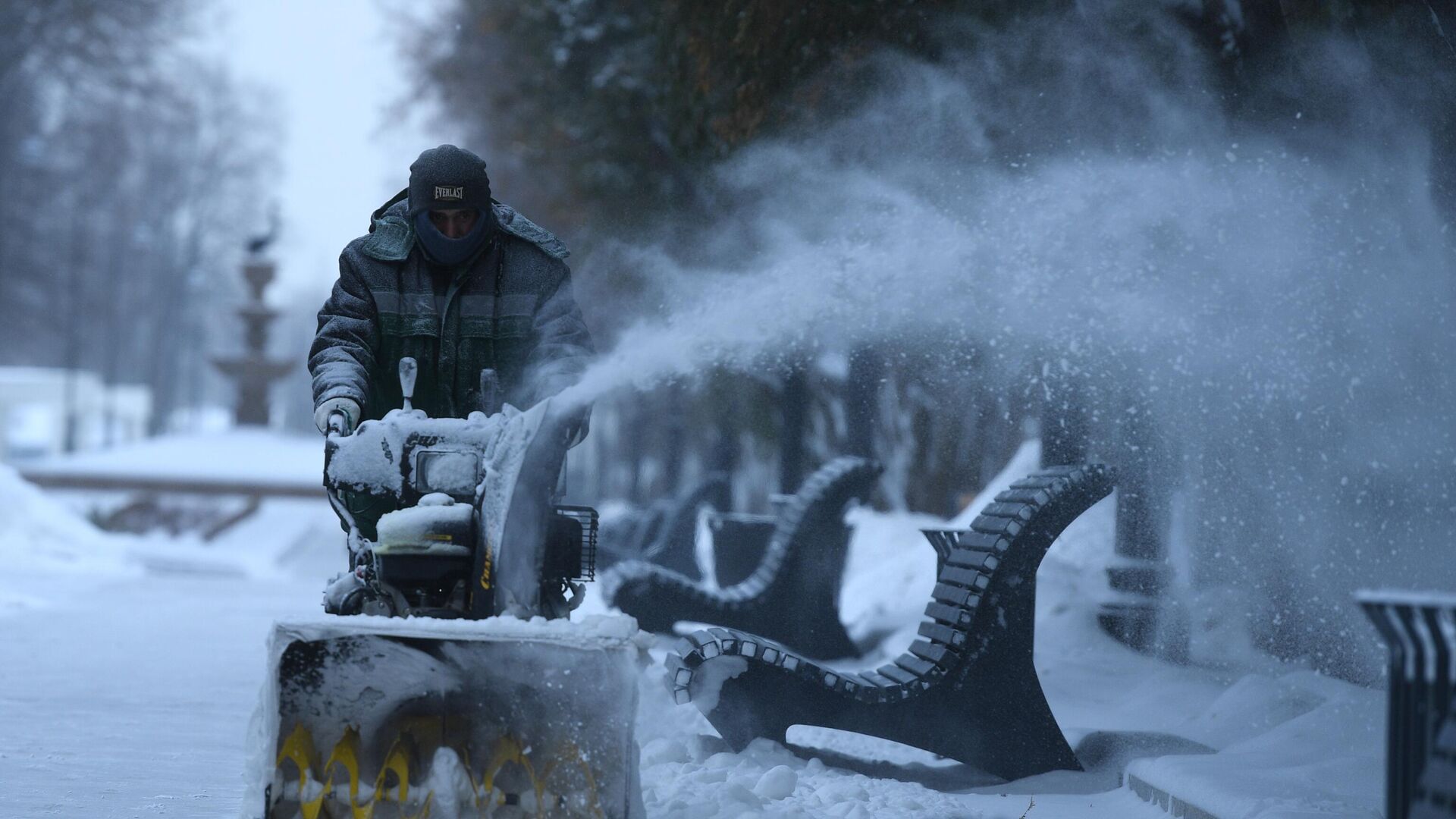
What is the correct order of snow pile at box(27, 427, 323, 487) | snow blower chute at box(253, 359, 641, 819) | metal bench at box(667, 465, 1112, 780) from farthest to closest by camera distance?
snow pile at box(27, 427, 323, 487), metal bench at box(667, 465, 1112, 780), snow blower chute at box(253, 359, 641, 819)

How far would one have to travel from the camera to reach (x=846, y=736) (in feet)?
21.2

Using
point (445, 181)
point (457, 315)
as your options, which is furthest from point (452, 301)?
point (445, 181)

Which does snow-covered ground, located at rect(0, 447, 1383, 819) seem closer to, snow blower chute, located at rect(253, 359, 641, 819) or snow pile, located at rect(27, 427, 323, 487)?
snow blower chute, located at rect(253, 359, 641, 819)

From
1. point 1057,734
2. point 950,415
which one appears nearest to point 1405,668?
point 1057,734

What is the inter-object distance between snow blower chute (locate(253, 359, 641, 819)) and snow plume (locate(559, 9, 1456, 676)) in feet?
2.57

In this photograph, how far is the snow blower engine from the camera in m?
3.72

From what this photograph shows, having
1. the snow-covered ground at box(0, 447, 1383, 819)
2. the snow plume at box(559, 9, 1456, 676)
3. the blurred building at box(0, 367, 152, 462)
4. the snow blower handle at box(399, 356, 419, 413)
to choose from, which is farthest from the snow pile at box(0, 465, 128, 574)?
the blurred building at box(0, 367, 152, 462)

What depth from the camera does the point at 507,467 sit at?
3.77 meters

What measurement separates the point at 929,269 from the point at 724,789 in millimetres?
4794

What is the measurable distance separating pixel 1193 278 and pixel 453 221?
4125mm

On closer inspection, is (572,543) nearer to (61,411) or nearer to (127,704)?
(127,704)

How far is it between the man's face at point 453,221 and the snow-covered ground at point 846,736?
1579 mm

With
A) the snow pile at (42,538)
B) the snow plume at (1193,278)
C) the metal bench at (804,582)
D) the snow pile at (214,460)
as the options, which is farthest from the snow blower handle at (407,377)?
the snow pile at (214,460)

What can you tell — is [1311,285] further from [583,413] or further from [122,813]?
[122,813]
